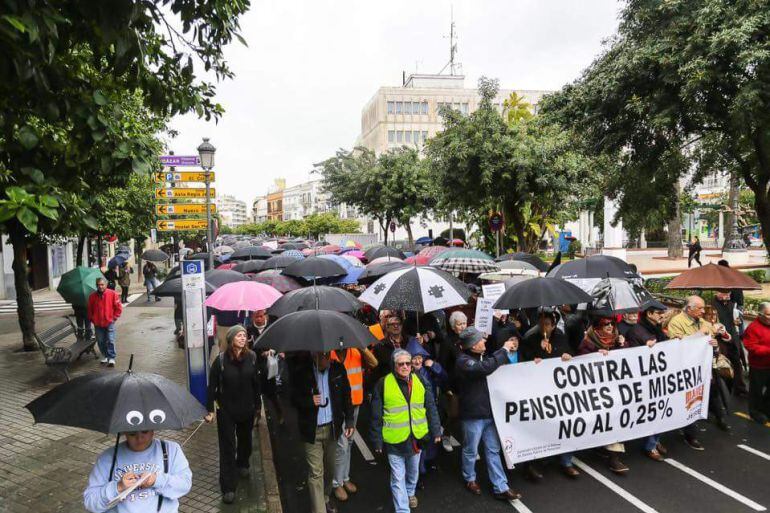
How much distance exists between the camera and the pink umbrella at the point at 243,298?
717cm

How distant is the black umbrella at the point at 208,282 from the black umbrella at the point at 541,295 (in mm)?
4909

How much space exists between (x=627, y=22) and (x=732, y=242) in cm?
2315

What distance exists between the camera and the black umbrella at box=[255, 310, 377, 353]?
4793mm

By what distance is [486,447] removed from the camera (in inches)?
222

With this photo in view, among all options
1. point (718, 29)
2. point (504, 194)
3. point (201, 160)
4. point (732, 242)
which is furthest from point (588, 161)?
point (732, 242)

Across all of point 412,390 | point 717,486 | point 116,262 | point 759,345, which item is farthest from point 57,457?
point 116,262

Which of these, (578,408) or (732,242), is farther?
(732,242)

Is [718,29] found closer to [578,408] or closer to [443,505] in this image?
[578,408]

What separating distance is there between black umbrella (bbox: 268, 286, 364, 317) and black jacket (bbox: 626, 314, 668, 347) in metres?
3.40

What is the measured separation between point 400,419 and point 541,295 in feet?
7.66

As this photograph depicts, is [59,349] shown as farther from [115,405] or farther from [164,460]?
[115,405]

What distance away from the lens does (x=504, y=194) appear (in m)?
18.6

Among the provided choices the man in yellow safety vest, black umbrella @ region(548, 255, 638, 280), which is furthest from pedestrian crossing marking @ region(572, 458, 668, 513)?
black umbrella @ region(548, 255, 638, 280)

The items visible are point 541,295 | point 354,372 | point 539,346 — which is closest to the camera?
point 354,372
